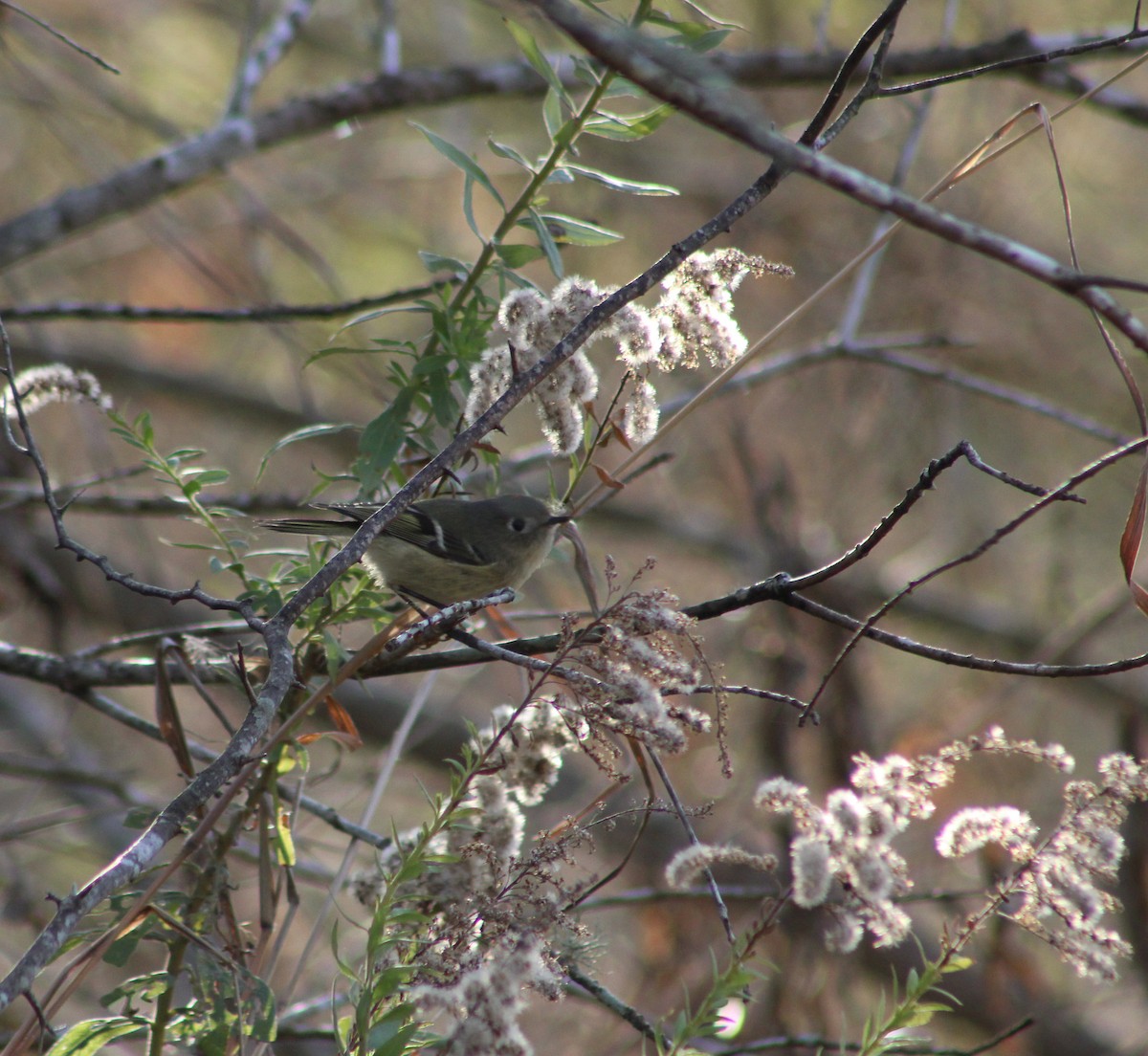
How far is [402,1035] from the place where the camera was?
3.74 ft

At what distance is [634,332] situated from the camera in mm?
1582

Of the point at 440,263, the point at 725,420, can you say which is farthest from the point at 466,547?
the point at 725,420

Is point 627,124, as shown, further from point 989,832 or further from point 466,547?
point 466,547

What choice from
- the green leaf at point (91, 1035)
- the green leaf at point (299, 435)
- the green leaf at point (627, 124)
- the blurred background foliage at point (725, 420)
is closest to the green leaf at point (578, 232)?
A: the green leaf at point (627, 124)

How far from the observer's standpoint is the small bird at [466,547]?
285 cm

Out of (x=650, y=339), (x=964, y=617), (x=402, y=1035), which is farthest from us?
(x=964, y=617)

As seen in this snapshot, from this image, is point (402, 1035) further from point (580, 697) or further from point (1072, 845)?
point (1072, 845)

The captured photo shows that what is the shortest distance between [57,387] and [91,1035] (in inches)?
40.3

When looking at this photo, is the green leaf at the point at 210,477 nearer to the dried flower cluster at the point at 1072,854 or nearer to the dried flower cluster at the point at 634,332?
the dried flower cluster at the point at 634,332

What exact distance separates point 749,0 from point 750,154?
0.99m

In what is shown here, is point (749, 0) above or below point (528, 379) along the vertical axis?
above

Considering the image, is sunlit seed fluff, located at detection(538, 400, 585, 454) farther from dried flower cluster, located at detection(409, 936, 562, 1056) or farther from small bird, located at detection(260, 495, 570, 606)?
small bird, located at detection(260, 495, 570, 606)

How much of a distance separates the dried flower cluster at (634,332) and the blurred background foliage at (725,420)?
5.63ft

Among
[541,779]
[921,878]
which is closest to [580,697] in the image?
[541,779]
